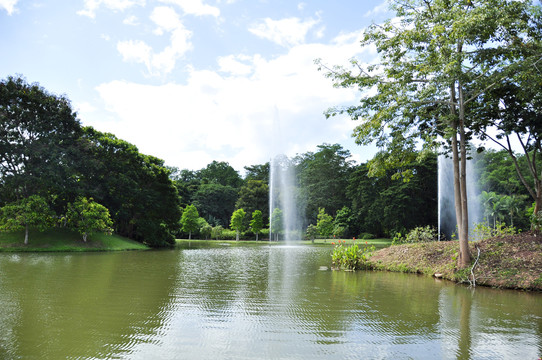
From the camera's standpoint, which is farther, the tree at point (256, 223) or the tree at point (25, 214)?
the tree at point (256, 223)

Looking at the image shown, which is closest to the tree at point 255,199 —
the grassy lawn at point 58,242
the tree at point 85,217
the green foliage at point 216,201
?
the green foliage at point 216,201

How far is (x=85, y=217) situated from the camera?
24297 millimetres

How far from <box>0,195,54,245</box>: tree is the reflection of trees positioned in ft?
43.3

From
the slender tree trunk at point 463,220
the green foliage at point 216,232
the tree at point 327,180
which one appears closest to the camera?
the slender tree trunk at point 463,220

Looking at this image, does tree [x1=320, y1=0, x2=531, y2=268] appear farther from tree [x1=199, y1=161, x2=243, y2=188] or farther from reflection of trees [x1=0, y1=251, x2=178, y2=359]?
tree [x1=199, y1=161, x2=243, y2=188]

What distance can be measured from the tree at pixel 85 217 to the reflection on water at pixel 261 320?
15020mm

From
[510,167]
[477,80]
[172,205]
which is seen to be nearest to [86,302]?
[477,80]

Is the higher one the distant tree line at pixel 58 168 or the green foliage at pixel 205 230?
the distant tree line at pixel 58 168

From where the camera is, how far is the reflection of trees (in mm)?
4297

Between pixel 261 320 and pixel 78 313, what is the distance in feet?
9.70

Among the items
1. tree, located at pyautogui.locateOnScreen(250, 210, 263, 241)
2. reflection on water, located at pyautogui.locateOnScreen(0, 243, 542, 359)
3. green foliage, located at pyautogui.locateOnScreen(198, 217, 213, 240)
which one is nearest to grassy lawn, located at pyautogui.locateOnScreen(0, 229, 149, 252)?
reflection on water, located at pyautogui.locateOnScreen(0, 243, 542, 359)

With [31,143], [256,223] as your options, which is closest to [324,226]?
[256,223]

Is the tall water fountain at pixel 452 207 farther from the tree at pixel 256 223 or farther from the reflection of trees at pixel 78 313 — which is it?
the reflection of trees at pixel 78 313

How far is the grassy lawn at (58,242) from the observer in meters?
21.7
